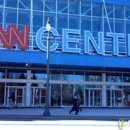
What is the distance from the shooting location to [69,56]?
27938 mm

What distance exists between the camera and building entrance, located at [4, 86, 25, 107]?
28.9 meters

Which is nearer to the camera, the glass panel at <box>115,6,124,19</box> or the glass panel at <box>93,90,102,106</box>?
the glass panel at <box>93,90,102,106</box>

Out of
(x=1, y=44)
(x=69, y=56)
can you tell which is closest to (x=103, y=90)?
(x=69, y=56)

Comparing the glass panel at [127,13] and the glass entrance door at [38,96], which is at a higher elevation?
the glass panel at [127,13]

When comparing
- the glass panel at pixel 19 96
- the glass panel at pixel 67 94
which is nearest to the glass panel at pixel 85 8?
the glass panel at pixel 67 94

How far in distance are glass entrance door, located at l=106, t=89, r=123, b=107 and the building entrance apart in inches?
374

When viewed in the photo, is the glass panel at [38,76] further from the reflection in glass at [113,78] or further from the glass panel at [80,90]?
the reflection in glass at [113,78]

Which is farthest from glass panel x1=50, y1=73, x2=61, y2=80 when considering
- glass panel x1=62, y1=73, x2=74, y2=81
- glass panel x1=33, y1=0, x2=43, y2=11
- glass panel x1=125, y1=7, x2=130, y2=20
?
glass panel x1=125, y1=7, x2=130, y2=20

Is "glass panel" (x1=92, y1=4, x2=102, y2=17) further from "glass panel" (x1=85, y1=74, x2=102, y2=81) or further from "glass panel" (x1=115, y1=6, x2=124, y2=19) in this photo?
"glass panel" (x1=85, y1=74, x2=102, y2=81)

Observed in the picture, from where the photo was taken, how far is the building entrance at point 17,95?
28.9 meters

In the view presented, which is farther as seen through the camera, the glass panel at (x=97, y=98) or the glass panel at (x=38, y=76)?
the glass panel at (x=97, y=98)

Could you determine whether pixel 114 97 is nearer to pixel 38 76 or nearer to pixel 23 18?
pixel 38 76
